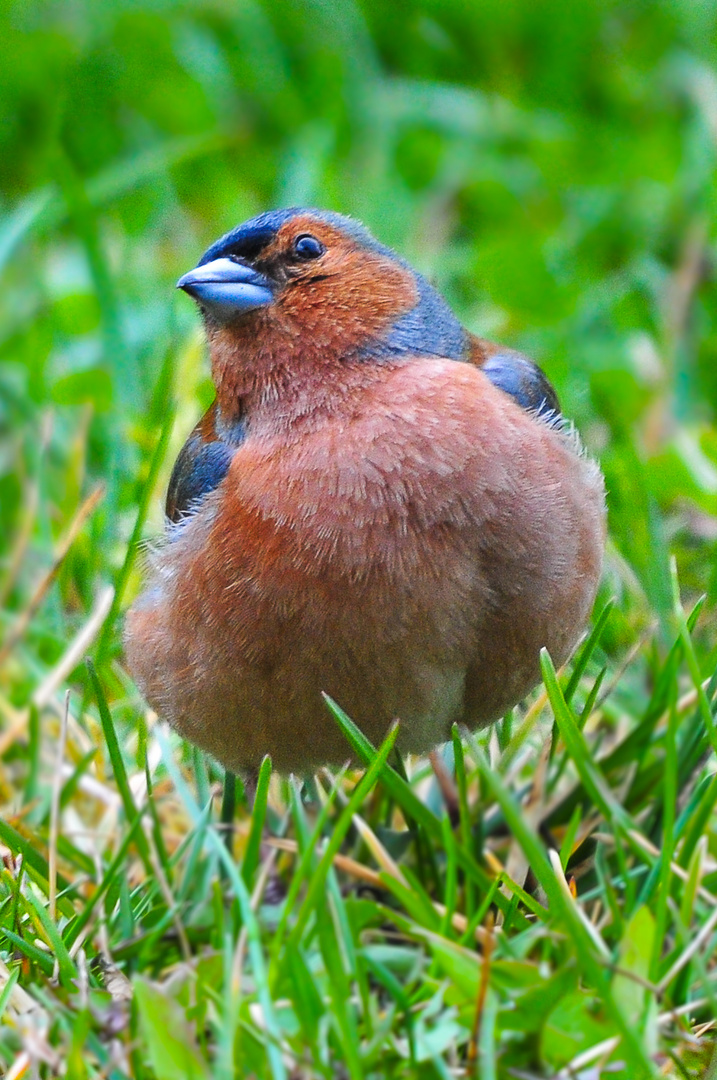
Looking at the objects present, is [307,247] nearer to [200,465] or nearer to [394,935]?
[200,465]

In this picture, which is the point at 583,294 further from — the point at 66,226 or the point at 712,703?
the point at 712,703

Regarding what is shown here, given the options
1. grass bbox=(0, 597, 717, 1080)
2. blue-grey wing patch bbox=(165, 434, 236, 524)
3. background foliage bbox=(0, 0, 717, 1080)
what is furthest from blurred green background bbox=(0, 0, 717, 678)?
grass bbox=(0, 597, 717, 1080)

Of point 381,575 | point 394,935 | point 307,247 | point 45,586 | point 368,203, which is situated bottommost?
point 394,935

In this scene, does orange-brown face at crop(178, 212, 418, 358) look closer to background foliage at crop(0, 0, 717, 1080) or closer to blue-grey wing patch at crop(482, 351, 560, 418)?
blue-grey wing patch at crop(482, 351, 560, 418)

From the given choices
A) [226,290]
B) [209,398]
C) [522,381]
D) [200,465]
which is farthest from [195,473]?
[209,398]

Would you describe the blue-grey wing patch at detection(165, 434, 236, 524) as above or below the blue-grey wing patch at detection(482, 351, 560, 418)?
below

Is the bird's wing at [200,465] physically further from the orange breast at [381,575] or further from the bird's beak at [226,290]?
the bird's beak at [226,290]
